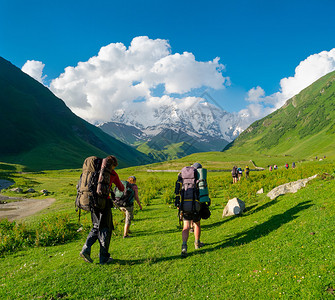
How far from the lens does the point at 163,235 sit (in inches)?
458

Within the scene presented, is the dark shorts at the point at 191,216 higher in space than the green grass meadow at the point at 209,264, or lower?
higher

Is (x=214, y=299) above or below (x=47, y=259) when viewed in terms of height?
above

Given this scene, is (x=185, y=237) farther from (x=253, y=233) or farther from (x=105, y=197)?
(x=105, y=197)

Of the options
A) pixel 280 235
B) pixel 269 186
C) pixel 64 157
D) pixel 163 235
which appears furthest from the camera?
pixel 64 157

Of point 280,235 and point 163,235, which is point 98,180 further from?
point 280,235

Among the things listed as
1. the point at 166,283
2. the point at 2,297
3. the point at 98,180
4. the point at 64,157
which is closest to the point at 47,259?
the point at 2,297

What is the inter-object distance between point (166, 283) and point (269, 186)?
62.1 feet

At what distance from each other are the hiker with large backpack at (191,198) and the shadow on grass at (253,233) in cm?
75

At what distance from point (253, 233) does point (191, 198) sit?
3.46m

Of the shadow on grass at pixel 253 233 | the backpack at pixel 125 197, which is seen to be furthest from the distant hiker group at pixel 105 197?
the backpack at pixel 125 197

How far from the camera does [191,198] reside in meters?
8.57

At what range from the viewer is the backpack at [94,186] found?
738 centimetres

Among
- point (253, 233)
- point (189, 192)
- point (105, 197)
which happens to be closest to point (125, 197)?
point (105, 197)

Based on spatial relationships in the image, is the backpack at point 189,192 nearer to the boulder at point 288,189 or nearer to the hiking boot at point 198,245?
the hiking boot at point 198,245
